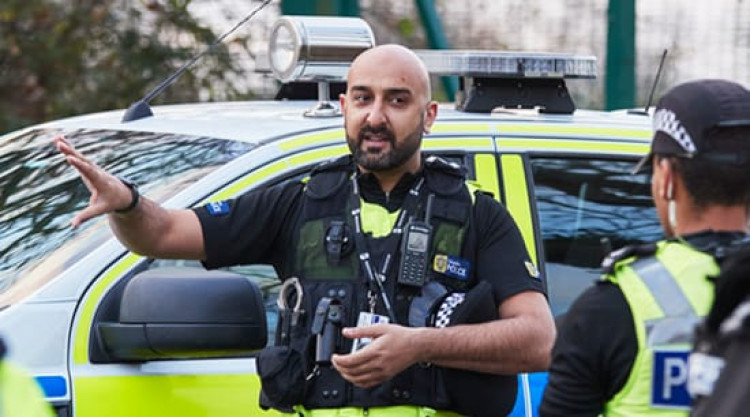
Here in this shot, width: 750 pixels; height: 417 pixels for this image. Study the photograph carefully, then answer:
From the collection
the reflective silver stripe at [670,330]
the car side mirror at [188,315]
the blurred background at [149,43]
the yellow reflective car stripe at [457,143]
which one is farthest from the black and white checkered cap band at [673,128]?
the blurred background at [149,43]

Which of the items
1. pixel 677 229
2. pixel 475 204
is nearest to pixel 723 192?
pixel 677 229

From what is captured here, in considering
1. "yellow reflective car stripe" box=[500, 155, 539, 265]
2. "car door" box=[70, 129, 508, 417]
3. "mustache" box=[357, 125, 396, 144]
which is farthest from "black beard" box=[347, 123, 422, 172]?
"yellow reflective car stripe" box=[500, 155, 539, 265]

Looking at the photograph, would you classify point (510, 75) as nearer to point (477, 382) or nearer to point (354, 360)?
point (477, 382)

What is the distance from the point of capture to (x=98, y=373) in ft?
11.9

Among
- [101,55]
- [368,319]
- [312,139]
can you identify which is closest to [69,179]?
[312,139]

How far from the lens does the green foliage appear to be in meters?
9.74

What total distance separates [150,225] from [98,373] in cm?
39

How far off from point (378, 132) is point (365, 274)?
1.08 feet

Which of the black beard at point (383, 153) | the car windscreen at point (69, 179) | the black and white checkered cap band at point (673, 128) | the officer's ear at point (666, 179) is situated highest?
the black and white checkered cap band at point (673, 128)

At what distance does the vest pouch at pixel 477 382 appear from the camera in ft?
11.2

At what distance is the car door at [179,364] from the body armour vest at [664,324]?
1410 millimetres

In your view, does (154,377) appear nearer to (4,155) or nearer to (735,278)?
(4,155)

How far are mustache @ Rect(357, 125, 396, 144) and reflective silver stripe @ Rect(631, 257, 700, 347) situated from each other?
114 centimetres

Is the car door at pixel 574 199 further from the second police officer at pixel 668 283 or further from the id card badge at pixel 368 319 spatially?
the second police officer at pixel 668 283
